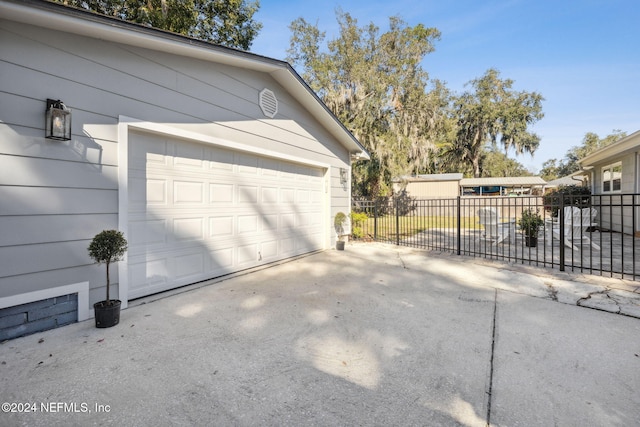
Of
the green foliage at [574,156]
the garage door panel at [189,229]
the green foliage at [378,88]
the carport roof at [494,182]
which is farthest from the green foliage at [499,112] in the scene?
the garage door panel at [189,229]

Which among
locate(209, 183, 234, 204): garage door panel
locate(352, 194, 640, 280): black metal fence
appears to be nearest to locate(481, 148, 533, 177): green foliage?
locate(352, 194, 640, 280): black metal fence

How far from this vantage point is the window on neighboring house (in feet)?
32.6

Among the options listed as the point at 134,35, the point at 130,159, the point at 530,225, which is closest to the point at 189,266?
the point at 130,159

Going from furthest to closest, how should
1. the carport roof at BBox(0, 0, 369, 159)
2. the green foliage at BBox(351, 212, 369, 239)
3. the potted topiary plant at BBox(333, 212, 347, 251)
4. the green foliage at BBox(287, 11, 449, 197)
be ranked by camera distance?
the green foliage at BBox(287, 11, 449, 197) → the green foliage at BBox(351, 212, 369, 239) → the potted topiary plant at BBox(333, 212, 347, 251) → the carport roof at BBox(0, 0, 369, 159)

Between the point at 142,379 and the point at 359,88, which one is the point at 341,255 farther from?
the point at 359,88

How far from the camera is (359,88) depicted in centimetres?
1432

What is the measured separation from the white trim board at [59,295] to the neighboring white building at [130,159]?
1 centimetres

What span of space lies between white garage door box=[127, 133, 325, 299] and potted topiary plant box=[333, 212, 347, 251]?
1398 millimetres

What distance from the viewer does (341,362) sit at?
2367 millimetres

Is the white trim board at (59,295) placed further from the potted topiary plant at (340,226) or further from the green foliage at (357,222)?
the green foliage at (357,222)

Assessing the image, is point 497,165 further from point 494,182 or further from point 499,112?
point 499,112

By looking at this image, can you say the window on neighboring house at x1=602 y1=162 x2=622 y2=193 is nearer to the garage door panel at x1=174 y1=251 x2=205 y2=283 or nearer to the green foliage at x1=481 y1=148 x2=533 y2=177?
the garage door panel at x1=174 y1=251 x2=205 y2=283

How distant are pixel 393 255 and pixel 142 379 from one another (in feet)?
18.2

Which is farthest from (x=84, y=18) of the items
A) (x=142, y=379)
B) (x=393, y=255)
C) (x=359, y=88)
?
(x=359, y=88)
